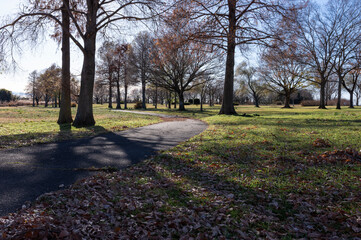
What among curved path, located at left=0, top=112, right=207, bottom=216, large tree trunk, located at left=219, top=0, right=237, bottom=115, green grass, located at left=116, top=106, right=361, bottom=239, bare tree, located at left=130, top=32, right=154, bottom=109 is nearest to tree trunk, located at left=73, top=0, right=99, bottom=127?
curved path, located at left=0, top=112, right=207, bottom=216

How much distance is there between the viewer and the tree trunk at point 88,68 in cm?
1223

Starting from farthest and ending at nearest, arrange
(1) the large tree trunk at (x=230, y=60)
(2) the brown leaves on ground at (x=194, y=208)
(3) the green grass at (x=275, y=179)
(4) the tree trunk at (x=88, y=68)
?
(1) the large tree trunk at (x=230, y=60), (4) the tree trunk at (x=88, y=68), (3) the green grass at (x=275, y=179), (2) the brown leaves on ground at (x=194, y=208)

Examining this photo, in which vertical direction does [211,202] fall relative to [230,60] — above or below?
below

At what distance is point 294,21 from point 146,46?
23.0 meters

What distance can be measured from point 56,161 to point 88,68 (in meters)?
8.00

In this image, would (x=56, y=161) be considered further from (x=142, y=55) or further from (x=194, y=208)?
(x=142, y=55)

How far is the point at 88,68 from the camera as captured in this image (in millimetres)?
12320

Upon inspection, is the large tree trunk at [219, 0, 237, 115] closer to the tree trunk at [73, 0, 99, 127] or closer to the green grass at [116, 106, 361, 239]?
the tree trunk at [73, 0, 99, 127]

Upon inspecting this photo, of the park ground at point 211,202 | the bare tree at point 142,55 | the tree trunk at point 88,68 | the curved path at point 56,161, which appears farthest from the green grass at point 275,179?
the bare tree at point 142,55

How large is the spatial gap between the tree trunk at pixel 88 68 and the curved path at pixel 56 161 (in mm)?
4466

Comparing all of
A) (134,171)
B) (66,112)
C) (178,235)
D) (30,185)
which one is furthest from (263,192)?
(66,112)

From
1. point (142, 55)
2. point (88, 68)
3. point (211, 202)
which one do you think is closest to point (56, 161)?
point (211, 202)

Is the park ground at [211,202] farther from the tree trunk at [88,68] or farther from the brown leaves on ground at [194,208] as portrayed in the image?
the tree trunk at [88,68]

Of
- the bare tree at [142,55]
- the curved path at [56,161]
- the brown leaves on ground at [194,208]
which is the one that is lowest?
the brown leaves on ground at [194,208]
